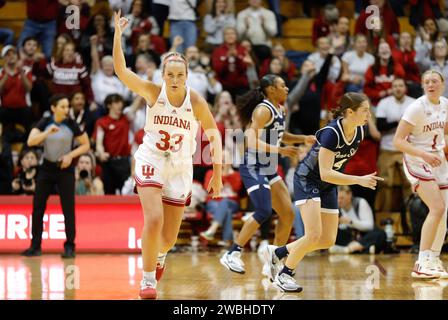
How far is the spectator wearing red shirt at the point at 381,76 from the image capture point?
1288 centimetres

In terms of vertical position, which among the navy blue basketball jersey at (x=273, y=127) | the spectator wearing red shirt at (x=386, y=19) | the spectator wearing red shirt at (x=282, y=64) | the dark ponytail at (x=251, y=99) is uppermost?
the spectator wearing red shirt at (x=386, y=19)

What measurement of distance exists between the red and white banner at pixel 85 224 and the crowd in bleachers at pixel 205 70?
1.76ft

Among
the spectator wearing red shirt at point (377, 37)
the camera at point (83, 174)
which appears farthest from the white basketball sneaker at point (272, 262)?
the spectator wearing red shirt at point (377, 37)

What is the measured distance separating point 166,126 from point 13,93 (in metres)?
7.25

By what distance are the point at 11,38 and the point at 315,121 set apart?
552 cm

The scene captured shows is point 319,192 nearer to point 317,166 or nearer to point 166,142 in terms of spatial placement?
point 317,166

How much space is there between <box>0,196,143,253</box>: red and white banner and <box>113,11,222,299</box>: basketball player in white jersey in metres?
4.84

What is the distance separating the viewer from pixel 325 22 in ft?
46.5

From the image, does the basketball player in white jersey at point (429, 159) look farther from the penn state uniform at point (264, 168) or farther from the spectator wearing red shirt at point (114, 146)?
the spectator wearing red shirt at point (114, 146)

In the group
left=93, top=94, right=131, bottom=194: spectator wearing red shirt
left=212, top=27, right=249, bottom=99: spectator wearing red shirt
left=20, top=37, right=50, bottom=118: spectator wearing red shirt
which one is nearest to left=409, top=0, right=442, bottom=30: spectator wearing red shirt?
left=212, top=27, right=249, bottom=99: spectator wearing red shirt

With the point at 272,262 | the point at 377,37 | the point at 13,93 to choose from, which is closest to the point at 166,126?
the point at 272,262

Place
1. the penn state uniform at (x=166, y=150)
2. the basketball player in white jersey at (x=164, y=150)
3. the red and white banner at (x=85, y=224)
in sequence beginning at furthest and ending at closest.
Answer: the red and white banner at (x=85, y=224) → the penn state uniform at (x=166, y=150) → the basketball player in white jersey at (x=164, y=150)

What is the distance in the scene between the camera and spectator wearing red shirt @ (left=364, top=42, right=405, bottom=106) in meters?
12.9
